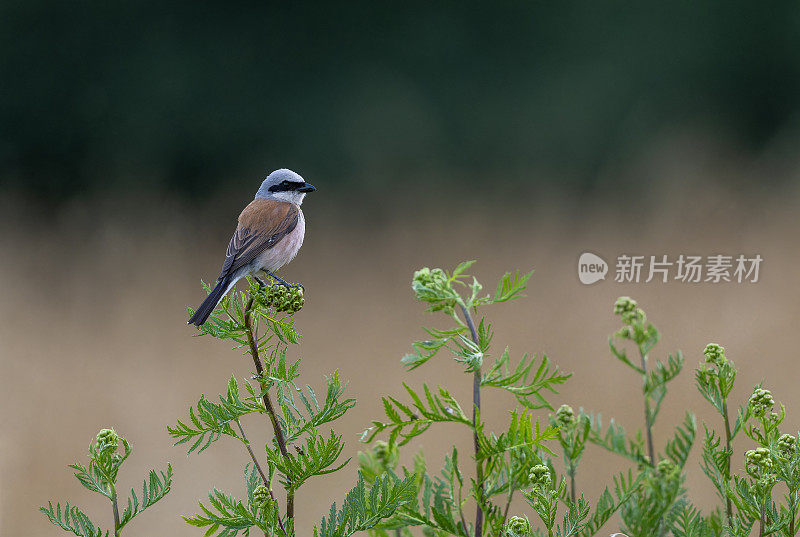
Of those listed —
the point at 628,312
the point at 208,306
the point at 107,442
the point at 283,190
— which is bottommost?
the point at 107,442

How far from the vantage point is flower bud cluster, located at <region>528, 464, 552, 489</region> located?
1028mm

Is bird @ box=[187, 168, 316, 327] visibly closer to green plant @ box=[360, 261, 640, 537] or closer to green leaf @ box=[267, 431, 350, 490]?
green leaf @ box=[267, 431, 350, 490]

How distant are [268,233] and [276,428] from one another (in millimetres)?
881

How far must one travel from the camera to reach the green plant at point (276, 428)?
1.03 metres

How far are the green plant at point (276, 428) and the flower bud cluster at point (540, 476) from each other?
6.0 inches

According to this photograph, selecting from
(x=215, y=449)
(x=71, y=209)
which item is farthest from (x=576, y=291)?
(x=71, y=209)

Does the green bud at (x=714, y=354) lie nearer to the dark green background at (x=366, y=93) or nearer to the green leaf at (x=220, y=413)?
the green leaf at (x=220, y=413)

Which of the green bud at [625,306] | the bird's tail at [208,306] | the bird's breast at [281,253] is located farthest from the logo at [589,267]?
the green bud at [625,306]

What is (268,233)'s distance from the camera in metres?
1.82

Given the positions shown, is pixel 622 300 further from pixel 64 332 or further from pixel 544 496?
pixel 64 332

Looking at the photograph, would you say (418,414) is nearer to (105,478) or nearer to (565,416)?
(565,416)

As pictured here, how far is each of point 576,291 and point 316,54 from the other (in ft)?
9.73

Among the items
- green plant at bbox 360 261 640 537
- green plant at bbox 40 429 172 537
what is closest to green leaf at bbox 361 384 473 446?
green plant at bbox 360 261 640 537
